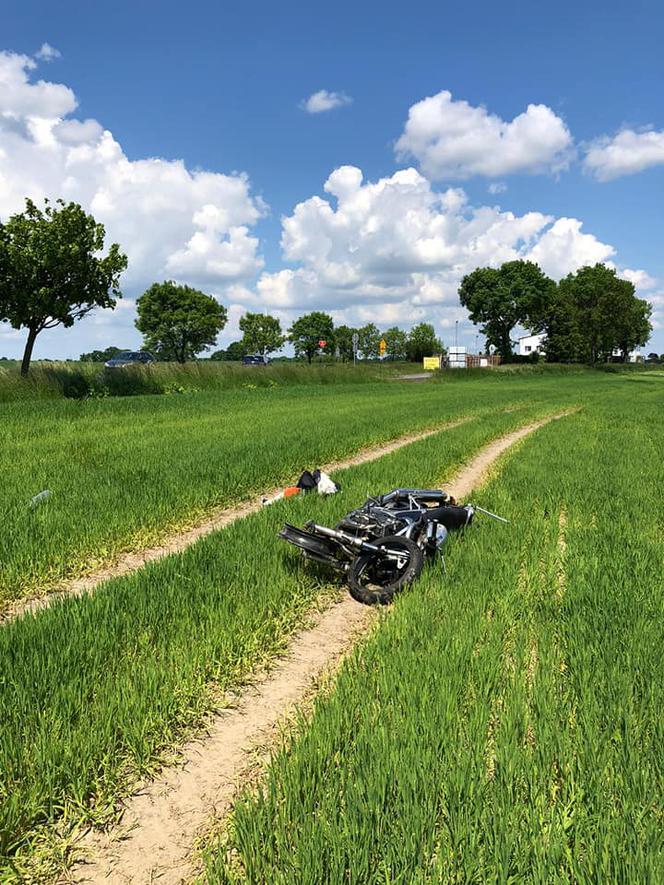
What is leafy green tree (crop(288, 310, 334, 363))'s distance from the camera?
127 meters

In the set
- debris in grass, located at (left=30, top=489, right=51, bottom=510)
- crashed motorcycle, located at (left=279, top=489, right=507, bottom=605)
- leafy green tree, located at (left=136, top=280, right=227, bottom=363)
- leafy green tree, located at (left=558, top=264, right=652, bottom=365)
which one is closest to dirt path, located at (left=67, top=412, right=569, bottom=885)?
crashed motorcycle, located at (left=279, top=489, right=507, bottom=605)

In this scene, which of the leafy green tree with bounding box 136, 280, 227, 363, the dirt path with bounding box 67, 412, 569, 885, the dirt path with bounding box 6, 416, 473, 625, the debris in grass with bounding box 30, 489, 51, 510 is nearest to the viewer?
the dirt path with bounding box 67, 412, 569, 885

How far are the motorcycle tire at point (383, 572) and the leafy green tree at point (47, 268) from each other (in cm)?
2617

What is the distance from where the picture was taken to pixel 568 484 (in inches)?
359

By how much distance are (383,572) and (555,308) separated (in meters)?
95.1

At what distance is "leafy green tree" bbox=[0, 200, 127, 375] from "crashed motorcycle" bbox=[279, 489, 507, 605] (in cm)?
2589

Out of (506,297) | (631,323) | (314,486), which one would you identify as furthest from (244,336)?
(314,486)

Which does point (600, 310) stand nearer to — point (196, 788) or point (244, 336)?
point (244, 336)

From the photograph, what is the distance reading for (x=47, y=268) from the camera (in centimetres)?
2747

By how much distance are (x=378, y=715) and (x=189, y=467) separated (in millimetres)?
7392

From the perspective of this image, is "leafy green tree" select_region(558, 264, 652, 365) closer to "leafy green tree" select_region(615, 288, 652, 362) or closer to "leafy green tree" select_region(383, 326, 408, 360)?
"leafy green tree" select_region(615, 288, 652, 362)

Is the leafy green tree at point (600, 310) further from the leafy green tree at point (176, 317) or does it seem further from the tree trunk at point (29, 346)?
the tree trunk at point (29, 346)

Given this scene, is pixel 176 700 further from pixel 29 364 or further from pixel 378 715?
pixel 29 364

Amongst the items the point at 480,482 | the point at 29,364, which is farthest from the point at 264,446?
the point at 29,364
